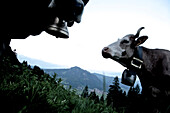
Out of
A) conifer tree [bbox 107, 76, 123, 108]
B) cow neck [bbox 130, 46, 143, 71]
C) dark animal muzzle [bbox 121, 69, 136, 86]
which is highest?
cow neck [bbox 130, 46, 143, 71]

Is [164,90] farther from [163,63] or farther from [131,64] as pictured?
[131,64]

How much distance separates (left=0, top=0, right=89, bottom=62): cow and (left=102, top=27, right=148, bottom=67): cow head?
4237mm

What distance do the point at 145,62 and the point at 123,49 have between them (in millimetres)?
1169

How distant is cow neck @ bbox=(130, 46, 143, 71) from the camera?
5035 mm

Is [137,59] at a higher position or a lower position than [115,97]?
higher

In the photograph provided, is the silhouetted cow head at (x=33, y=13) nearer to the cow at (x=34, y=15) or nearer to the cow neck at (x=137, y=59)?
the cow at (x=34, y=15)

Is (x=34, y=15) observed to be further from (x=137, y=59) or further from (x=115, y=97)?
(x=115, y=97)

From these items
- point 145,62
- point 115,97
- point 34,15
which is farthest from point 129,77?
point 115,97

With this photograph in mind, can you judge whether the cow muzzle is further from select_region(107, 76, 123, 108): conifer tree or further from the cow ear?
the cow ear

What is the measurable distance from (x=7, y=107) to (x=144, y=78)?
16.5ft

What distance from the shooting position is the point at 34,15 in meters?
1.48

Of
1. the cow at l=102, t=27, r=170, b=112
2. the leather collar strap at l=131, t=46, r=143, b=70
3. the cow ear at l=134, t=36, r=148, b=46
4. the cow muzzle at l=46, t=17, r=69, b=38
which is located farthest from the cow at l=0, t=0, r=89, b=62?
the cow ear at l=134, t=36, r=148, b=46

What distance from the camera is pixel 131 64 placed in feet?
16.9

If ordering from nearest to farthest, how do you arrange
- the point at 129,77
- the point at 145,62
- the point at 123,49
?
the point at 129,77 < the point at 145,62 < the point at 123,49
